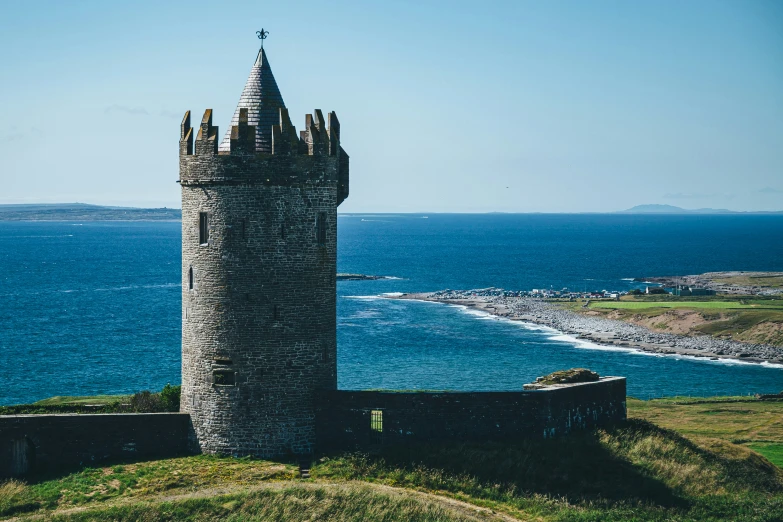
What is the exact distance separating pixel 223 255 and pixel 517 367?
58329 mm

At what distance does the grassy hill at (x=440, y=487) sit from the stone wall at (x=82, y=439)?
0.63 m

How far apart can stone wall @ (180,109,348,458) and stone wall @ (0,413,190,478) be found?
2.51 ft

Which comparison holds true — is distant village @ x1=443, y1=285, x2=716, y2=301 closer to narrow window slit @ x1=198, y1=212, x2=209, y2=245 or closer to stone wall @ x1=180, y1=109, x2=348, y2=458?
stone wall @ x1=180, y1=109, x2=348, y2=458

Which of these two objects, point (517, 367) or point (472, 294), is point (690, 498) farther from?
point (472, 294)

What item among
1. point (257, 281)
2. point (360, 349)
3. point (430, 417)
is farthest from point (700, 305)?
point (257, 281)

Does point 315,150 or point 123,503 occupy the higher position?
point 315,150

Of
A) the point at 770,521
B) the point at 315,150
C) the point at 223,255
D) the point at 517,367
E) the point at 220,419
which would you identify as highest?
the point at 315,150

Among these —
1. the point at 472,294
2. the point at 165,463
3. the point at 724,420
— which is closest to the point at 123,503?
the point at 165,463

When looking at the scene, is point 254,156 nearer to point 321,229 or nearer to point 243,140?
point 243,140

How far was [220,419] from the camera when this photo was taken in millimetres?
23688

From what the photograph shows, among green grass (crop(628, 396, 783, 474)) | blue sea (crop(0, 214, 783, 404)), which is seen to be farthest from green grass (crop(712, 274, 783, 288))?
green grass (crop(628, 396, 783, 474))

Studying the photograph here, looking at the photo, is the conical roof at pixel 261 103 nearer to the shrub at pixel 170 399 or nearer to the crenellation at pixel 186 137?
the crenellation at pixel 186 137

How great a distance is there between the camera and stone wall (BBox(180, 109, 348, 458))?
23.4 metres

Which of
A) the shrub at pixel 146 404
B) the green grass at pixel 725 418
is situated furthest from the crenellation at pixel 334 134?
the green grass at pixel 725 418
